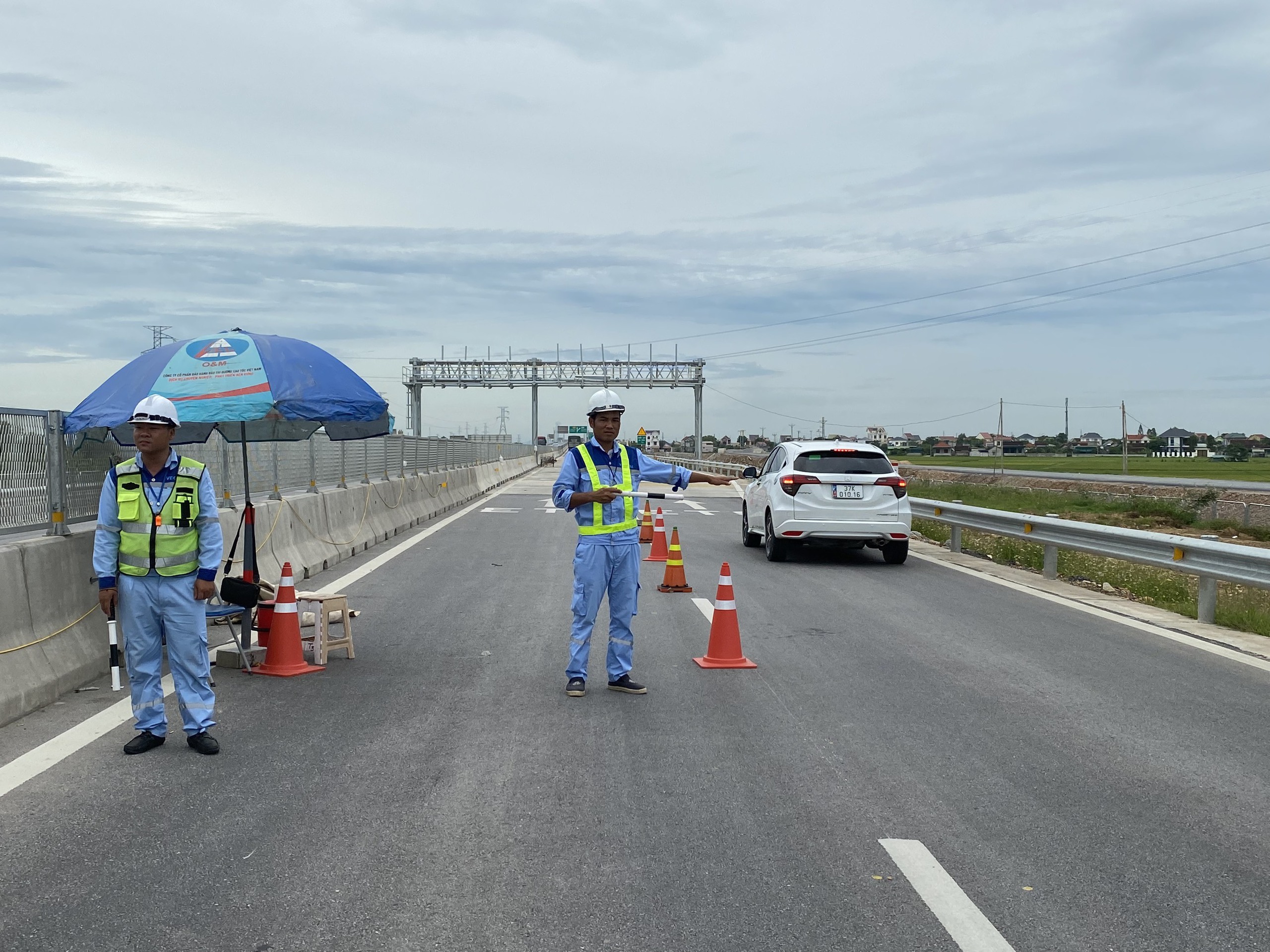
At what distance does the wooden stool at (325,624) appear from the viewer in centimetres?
866

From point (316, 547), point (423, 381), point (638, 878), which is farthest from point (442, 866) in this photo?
point (423, 381)

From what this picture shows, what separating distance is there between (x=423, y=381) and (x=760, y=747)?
87103 mm

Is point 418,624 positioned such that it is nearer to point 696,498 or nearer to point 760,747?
point 760,747

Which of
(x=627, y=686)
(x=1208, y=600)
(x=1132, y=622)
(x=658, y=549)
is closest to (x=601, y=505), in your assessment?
(x=627, y=686)

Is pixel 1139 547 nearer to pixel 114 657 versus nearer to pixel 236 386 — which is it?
pixel 236 386

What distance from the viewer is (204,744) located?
20.1 ft

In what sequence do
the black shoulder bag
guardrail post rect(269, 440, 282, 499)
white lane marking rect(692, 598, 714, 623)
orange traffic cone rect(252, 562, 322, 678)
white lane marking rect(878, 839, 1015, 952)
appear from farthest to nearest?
1. guardrail post rect(269, 440, 282, 499)
2. white lane marking rect(692, 598, 714, 623)
3. orange traffic cone rect(252, 562, 322, 678)
4. the black shoulder bag
5. white lane marking rect(878, 839, 1015, 952)

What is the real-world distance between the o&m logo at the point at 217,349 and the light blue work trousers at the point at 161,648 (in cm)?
209

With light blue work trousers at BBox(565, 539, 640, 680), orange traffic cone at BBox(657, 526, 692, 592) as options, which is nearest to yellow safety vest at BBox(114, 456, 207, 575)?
light blue work trousers at BBox(565, 539, 640, 680)

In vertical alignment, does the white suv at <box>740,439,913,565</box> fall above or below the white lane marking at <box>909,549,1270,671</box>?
above

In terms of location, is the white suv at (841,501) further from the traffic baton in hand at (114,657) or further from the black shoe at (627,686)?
the traffic baton in hand at (114,657)

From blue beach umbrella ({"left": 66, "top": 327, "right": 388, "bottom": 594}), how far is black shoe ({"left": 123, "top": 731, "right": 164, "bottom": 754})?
2.25m

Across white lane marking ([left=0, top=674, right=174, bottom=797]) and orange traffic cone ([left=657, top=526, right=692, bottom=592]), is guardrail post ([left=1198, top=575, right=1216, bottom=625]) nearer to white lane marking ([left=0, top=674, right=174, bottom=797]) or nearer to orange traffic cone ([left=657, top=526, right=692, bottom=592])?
orange traffic cone ([left=657, top=526, right=692, bottom=592])

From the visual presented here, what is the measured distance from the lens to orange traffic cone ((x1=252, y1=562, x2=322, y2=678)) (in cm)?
832
